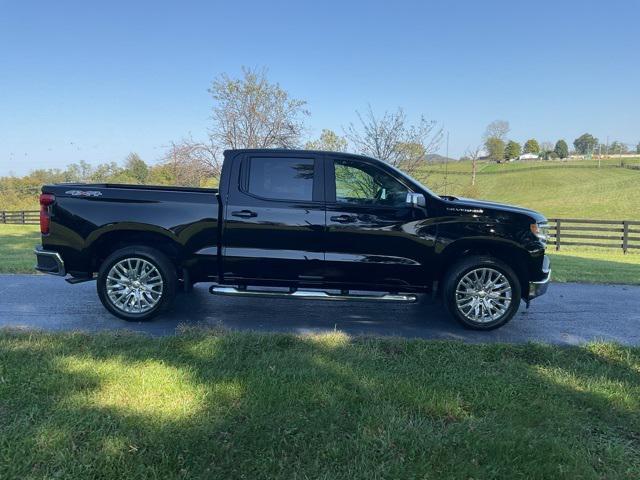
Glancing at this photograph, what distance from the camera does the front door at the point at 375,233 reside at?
17.4ft

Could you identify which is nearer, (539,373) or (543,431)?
(543,431)

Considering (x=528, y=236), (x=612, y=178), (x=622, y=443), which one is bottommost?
(x=622, y=443)

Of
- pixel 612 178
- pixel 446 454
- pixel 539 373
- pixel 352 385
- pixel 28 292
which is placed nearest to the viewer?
pixel 446 454

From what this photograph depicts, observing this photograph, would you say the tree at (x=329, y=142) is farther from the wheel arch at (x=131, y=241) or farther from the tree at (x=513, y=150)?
the tree at (x=513, y=150)

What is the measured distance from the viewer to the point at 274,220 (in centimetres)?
528

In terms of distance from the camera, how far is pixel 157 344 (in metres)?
4.36

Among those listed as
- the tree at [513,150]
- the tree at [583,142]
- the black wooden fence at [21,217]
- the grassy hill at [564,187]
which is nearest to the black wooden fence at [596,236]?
the grassy hill at [564,187]

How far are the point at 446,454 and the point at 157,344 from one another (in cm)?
274

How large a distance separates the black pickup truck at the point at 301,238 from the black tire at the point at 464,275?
0.01 meters

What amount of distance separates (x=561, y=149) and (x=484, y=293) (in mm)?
107479

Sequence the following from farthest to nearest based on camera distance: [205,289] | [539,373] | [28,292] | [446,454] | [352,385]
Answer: [205,289] < [28,292] < [539,373] < [352,385] < [446,454]

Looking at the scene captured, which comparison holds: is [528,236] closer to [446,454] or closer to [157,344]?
[446,454]

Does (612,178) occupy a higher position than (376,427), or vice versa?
(612,178)

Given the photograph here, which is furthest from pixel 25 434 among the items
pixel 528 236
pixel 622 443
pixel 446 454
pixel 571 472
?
pixel 528 236
